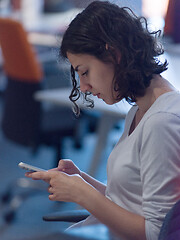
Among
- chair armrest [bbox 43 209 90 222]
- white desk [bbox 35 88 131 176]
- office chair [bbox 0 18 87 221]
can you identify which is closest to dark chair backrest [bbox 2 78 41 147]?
office chair [bbox 0 18 87 221]

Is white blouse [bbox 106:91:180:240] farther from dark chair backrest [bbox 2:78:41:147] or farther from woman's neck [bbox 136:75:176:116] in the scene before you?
dark chair backrest [bbox 2:78:41:147]

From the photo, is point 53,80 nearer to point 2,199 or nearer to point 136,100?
point 2,199

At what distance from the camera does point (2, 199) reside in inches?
115

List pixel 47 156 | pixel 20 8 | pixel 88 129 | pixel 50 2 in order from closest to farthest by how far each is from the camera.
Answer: pixel 88 129 → pixel 47 156 → pixel 50 2 → pixel 20 8

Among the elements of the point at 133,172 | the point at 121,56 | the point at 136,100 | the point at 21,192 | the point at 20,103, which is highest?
the point at 121,56

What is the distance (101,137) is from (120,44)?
1577mm

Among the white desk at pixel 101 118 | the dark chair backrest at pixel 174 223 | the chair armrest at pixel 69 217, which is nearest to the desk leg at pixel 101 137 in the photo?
the white desk at pixel 101 118

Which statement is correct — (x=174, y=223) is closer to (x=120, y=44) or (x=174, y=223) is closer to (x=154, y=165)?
(x=154, y=165)

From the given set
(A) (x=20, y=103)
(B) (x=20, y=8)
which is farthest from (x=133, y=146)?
(B) (x=20, y=8)

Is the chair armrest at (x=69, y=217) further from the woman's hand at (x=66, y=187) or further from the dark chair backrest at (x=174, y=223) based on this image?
the dark chair backrest at (x=174, y=223)

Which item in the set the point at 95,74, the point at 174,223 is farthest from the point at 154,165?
the point at 95,74

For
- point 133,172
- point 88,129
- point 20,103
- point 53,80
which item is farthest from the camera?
point 53,80

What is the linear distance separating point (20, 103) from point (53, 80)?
19.6 inches

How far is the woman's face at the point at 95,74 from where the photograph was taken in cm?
103
